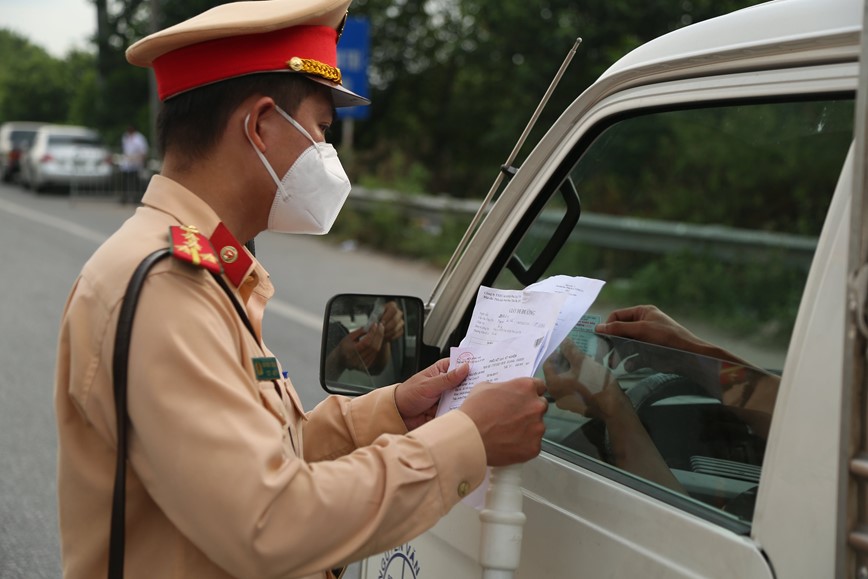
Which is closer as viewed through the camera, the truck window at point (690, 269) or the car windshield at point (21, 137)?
the truck window at point (690, 269)

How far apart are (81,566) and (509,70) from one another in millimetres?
16322

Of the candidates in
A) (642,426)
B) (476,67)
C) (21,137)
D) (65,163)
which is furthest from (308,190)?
(21,137)

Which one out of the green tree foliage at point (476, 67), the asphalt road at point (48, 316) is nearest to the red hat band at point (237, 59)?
the asphalt road at point (48, 316)

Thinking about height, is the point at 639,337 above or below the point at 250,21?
below

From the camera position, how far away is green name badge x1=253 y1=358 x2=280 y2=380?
1688 millimetres

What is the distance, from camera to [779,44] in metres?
1.58

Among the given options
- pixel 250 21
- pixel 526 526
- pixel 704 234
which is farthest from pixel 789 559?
pixel 704 234

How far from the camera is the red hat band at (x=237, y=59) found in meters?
1.74

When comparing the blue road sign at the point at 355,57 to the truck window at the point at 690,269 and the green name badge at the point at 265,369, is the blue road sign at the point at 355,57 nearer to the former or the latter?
the truck window at the point at 690,269

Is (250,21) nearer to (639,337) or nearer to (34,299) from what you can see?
(639,337)

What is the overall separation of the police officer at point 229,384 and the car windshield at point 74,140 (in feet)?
82.1

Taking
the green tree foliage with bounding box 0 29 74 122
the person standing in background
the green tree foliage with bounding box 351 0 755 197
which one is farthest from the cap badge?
the green tree foliage with bounding box 0 29 74 122

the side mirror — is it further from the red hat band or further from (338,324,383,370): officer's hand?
the red hat band

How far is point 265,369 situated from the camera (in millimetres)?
1708
